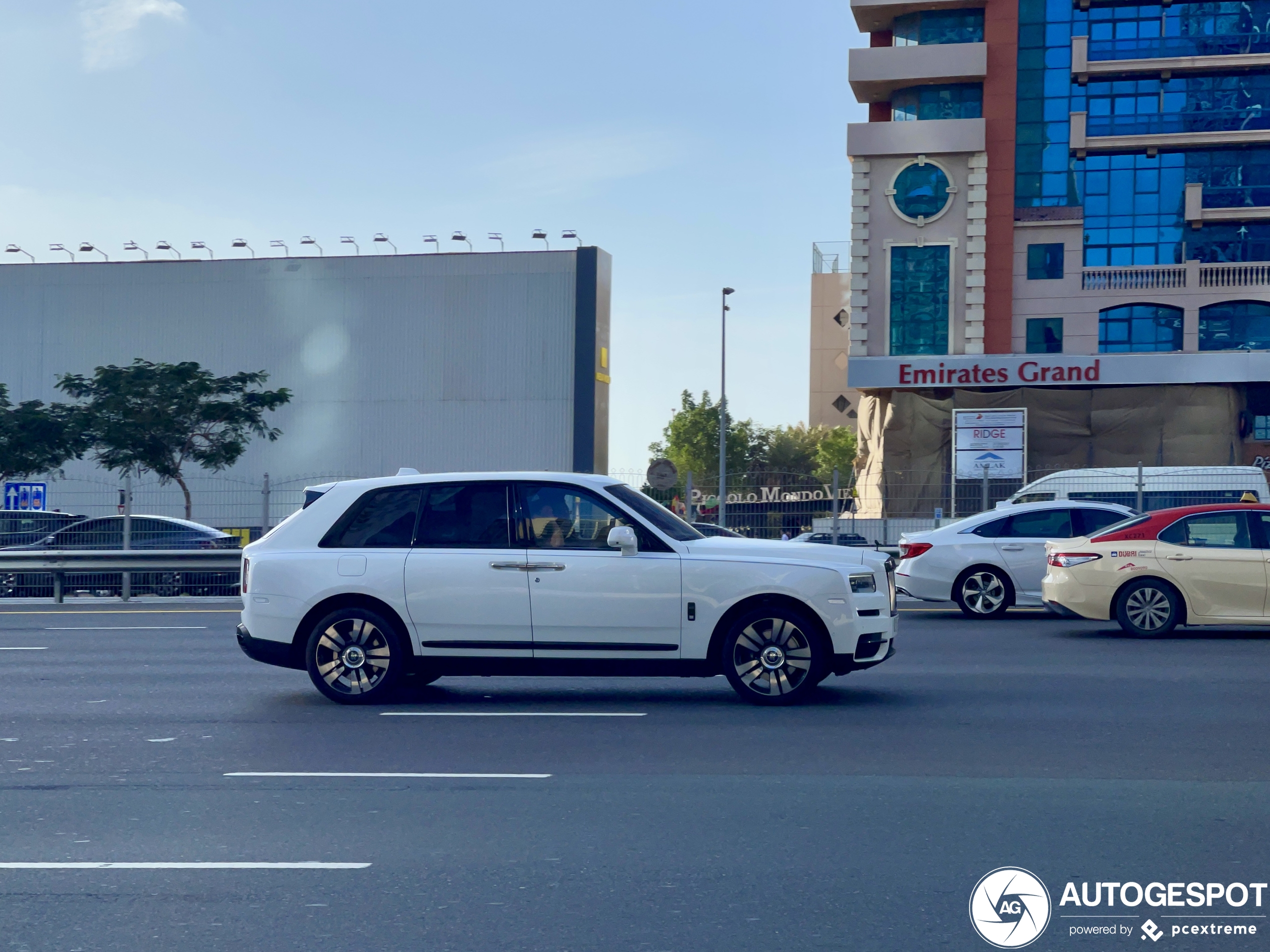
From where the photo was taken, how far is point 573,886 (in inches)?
205

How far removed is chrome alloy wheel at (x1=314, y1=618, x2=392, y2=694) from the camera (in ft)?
32.9

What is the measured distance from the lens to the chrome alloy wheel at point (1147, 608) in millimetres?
14273

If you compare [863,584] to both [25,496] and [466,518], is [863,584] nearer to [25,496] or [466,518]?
[466,518]

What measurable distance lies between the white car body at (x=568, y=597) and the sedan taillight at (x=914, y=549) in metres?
6.93

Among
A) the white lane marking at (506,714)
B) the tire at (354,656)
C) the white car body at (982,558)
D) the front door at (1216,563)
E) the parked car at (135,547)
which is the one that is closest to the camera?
the white lane marking at (506,714)

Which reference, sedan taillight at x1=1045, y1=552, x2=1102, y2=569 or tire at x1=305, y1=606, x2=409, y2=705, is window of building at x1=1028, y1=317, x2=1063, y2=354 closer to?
sedan taillight at x1=1045, y1=552, x2=1102, y2=569

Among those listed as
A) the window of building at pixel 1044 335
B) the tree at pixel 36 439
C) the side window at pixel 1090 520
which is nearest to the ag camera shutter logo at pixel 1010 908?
the side window at pixel 1090 520

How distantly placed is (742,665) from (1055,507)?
8576mm

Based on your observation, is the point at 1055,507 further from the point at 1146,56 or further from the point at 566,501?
the point at 1146,56

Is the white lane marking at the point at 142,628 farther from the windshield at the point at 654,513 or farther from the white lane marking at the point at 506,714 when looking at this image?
the windshield at the point at 654,513

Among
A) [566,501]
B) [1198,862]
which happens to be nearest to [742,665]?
[566,501]

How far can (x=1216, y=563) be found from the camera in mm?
14016

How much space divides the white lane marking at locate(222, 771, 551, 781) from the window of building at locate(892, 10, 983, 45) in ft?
144

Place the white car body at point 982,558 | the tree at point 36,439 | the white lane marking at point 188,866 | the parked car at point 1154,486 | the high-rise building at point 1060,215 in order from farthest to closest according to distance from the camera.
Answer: the high-rise building at point 1060,215, the tree at point 36,439, the parked car at point 1154,486, the white car body at point 982,558, the white lane marking at point 188,866
